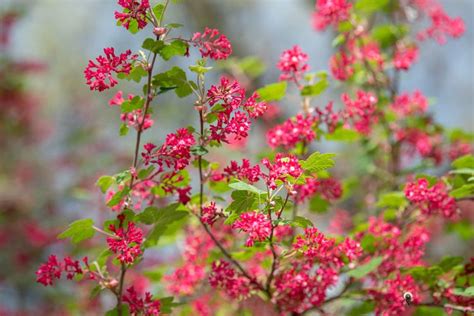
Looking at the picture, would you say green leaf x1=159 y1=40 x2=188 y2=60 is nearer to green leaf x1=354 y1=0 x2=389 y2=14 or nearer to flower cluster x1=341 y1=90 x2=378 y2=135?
flower cluster x1=341 y1=90 x2=378 y2=135

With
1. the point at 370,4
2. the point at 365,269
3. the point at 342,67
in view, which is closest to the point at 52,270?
the point at 365,269

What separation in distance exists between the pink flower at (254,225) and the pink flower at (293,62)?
0.68m

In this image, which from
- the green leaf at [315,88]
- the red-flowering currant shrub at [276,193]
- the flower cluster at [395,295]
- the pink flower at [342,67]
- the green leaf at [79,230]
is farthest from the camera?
the pink flower at [342,67]

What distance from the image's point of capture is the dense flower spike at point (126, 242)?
1.49m

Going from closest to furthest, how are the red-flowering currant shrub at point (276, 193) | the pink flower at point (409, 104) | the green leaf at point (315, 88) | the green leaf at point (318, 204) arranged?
the red-flowering currant shrub at point (276, 193), the green leaf at point (315, 88), the green leaf at point (318, 204), the pink flower at point (409, 104)

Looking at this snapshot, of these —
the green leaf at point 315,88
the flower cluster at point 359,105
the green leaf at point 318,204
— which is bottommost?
the green leaf at point 318,204

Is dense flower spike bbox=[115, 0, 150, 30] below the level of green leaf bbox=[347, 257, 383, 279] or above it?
above

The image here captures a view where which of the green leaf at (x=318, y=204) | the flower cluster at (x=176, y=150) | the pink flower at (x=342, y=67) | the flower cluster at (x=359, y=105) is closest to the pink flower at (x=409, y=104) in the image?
the pink flower at (x=342, y=67)

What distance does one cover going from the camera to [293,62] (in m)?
1.93

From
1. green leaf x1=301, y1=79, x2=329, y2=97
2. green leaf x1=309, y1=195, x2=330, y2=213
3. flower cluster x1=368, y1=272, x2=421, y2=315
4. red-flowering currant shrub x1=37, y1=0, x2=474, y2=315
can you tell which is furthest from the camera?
green leaf x1=309, y1=195, x2=330, y2=213

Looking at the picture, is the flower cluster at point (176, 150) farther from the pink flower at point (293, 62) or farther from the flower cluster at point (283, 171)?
the pink flower at point (293, 62)

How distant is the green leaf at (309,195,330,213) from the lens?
7.25 ft

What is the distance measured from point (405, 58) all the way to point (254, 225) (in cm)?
139

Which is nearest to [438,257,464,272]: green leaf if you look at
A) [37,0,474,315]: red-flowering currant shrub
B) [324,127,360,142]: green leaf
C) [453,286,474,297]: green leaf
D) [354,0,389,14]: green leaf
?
[37,0,474,315]: red-flowering currant shrub
